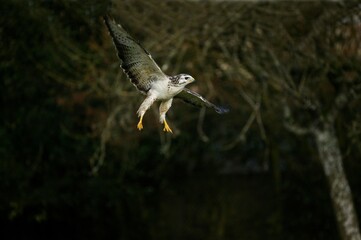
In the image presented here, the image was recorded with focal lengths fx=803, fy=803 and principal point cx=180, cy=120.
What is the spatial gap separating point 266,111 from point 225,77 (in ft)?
2.38

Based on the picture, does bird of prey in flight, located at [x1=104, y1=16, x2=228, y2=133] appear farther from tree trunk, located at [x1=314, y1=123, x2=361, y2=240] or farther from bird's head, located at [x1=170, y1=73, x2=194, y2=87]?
tree trunk, located at [x1=314, y1=123, x2=361, y2=240]

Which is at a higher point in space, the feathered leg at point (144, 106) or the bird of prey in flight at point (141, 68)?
the bird of prey in flight at point (141, 68)

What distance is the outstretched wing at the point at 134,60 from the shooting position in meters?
4.92

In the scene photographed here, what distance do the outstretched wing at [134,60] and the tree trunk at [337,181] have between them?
4.87m

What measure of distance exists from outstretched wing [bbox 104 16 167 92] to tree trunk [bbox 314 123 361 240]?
16.0 feet

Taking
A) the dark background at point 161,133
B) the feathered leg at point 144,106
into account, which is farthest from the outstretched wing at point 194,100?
the dark background at point 161,133

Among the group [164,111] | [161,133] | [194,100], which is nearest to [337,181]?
[161,133]

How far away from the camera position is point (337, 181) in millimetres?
9555

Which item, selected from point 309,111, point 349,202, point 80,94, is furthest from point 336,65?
point 80,94

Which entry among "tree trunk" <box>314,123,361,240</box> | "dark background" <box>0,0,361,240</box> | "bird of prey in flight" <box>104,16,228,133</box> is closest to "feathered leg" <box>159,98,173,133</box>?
"bird of prey in flight" <box>104,16,228,133</box>

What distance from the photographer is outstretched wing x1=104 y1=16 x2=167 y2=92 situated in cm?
492

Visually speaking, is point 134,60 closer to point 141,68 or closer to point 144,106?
point 141,68

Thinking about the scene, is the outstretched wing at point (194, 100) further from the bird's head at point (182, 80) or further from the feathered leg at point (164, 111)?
the bird's head at point (182, 80)

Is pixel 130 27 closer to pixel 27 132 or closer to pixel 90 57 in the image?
pixel 90 57
